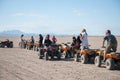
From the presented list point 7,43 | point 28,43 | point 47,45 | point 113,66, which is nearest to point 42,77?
point 113,66

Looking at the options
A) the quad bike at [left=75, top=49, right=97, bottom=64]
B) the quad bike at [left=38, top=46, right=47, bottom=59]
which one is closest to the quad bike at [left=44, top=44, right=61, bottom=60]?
the quad bike at [left=38, top=46, right=47, bottom=59]

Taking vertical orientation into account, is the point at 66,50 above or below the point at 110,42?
below

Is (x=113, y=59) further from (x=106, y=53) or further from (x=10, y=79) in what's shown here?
(x=10, y=79)

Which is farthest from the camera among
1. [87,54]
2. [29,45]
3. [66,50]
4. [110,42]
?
[29,45]

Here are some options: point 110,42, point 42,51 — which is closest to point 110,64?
point 110,42

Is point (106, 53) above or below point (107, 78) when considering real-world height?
above

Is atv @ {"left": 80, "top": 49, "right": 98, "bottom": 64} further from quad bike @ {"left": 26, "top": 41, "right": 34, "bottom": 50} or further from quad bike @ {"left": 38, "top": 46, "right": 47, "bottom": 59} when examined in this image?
quad bike @ {"left": 26, "top": 41, "right": 34, "bottom": 50}

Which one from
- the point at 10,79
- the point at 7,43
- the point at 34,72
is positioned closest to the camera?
the point at 10,79

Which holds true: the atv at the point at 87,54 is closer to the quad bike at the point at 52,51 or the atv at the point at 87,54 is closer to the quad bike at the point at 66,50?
the quad bike at the point at 52,51

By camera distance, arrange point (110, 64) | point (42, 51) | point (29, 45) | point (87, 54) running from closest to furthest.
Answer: point (110, 64) < point (87, 54) < point (42, 51) < point (29, 45)

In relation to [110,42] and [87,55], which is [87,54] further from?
[110,42]

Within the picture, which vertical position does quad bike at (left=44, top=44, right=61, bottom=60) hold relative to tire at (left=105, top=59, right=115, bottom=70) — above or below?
above

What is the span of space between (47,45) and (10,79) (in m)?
8.63

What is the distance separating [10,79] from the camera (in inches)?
455
